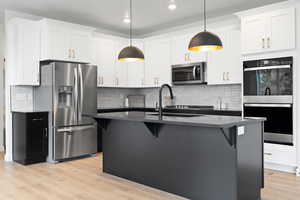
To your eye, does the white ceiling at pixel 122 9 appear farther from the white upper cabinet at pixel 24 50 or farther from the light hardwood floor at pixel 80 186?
the light hardwood floor at pixel 80 186

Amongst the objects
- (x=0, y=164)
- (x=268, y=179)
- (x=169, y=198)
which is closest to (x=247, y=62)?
(x=268, y=179)

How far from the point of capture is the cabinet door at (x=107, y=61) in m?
6.10

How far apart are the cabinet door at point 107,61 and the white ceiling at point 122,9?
18.2 inches

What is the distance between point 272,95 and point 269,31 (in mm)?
1027

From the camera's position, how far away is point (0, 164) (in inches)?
188

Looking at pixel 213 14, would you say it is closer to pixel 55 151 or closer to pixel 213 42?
pixel 213 42

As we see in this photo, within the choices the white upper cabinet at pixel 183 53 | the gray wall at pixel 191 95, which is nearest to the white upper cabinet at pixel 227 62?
the white upper cabinet at pixel 183 53

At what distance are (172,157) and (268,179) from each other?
1627 mm

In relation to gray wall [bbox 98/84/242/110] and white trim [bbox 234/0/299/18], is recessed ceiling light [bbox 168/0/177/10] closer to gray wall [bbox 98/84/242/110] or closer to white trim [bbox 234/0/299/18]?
white trim [bbox 234/0/299/18]

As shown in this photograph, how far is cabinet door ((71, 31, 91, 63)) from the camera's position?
5.36 meters

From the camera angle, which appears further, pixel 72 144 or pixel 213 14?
pixel 213 14

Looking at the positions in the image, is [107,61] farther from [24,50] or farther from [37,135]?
[37,135]

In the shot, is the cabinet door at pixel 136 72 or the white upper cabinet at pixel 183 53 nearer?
the white upper cabinet at pixel 183 53

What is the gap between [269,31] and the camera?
4203mm
